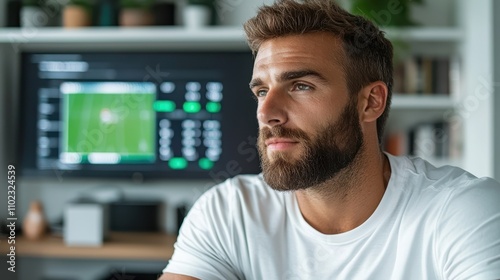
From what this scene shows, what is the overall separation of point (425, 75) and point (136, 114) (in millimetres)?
1412

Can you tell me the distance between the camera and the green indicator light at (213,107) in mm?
3146

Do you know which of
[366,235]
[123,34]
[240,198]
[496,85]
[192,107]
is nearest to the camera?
[366,235]

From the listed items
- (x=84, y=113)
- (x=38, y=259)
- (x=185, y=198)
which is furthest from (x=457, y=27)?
(x=38, y=259)

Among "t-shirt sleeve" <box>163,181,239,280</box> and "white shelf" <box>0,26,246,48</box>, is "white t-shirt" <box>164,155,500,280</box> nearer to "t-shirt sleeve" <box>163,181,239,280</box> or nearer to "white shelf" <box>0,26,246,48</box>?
"t-shirt sleeve" <box>163,181,239,280</box>

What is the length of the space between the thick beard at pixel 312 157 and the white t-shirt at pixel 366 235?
99 mm

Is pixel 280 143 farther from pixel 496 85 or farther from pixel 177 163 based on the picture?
pixel 177 163

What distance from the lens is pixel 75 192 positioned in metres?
3.36

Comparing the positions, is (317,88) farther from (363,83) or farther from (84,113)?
(84,113)

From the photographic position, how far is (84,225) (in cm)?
297

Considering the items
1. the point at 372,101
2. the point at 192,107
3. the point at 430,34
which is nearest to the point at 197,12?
the point at 192,107

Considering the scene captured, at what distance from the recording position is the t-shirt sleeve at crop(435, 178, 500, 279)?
45.4 inches

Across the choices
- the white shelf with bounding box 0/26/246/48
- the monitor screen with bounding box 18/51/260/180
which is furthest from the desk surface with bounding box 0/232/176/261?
the white shelf with bounding box 0/26/246/48

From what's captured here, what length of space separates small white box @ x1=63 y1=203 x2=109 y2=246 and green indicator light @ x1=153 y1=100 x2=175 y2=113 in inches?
22.0

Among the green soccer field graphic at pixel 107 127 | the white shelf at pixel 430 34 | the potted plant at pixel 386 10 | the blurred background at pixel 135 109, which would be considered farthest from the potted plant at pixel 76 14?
the white shelf at pixel 430 34
